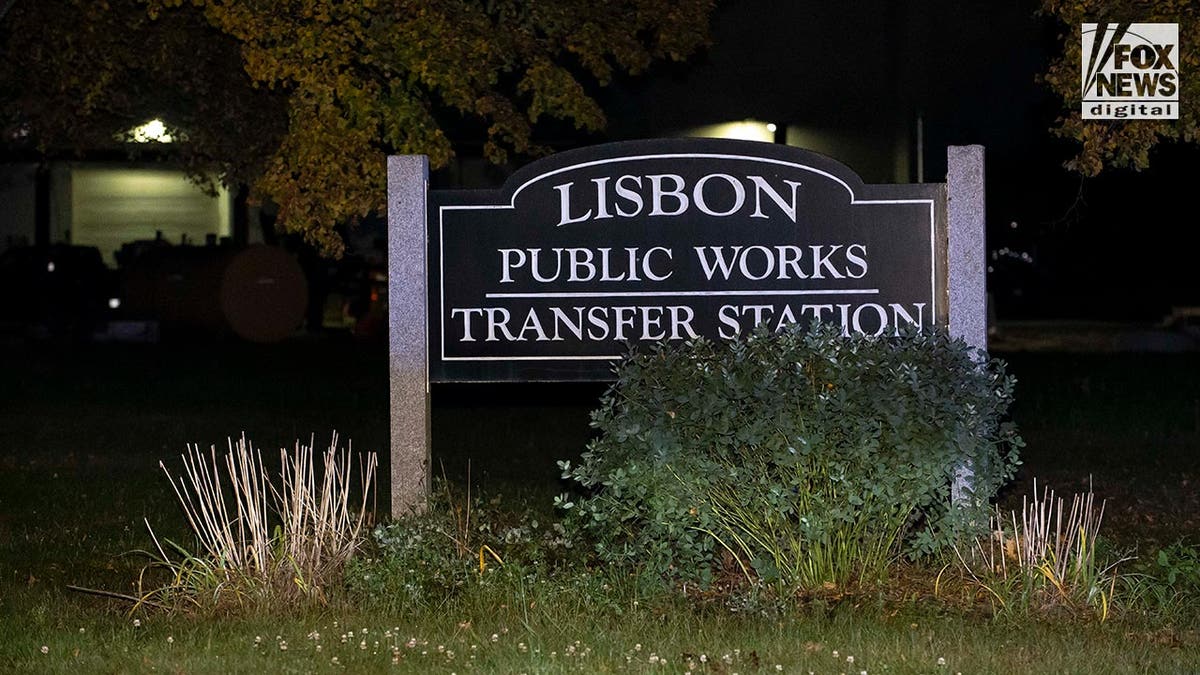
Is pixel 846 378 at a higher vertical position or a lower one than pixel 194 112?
lower

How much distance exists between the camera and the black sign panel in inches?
317

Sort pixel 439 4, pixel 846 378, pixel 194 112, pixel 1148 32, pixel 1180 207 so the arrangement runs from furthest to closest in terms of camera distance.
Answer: pixel 1180 207
pixel 194 112
pixel 439 4
pixel 1148 32
pixel 846 378

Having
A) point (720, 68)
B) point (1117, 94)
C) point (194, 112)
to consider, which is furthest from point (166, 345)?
point (1117, 94)

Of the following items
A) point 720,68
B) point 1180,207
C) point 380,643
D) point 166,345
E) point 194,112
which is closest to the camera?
point 380,643

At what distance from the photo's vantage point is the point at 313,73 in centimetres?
1019

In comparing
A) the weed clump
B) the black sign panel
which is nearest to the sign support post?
the black sign panel

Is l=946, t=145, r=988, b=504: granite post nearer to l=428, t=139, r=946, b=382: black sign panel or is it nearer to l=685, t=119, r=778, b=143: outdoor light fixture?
l=428, t=139, r=946, b=382: black sign panel

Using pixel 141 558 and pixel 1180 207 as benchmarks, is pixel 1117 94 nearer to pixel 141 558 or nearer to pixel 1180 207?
pixel 141 558

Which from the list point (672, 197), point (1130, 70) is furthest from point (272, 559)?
point (1130, 70)

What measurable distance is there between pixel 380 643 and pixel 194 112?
9040mm

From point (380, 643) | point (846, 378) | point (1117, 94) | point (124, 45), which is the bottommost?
point (380, 643)

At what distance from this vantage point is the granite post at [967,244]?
7840mm

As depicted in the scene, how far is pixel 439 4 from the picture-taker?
11039 mm

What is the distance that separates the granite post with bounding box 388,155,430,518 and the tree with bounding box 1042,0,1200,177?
3.94 m
